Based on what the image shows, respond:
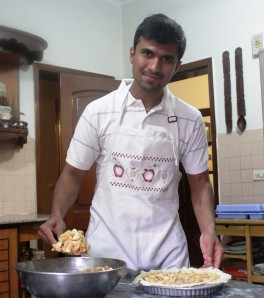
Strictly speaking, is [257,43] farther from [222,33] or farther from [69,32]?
[69,32]

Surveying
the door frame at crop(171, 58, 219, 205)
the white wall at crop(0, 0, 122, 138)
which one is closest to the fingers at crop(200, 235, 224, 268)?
the door frame at crop(171, 58, 219, 205)

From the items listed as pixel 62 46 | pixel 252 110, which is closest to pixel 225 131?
pixel 252 110

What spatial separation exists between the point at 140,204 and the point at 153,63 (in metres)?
0.51

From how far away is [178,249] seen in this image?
163 centimetres

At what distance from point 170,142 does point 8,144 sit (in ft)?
8.58

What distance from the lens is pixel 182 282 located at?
4.02 ft

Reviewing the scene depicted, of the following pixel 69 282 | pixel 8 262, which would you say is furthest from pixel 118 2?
pixel 69 282

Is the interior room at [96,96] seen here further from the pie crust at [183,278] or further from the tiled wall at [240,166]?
the pie crust at [183,278]

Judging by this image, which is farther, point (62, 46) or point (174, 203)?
A: point (62, 46)

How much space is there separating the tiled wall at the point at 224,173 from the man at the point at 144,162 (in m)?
2.19

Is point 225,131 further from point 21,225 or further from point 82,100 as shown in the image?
point 21,225

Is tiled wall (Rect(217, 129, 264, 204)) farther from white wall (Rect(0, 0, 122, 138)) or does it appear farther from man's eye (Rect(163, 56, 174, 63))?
man's eye (Rect(163, 56, 174, 63))

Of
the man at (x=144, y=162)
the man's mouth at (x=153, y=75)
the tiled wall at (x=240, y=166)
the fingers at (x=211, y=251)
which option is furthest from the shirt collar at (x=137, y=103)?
the tiled wall at (x=240, y=166)

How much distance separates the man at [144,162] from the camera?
5.22 feet
